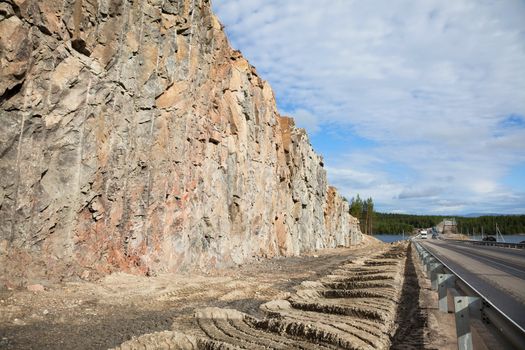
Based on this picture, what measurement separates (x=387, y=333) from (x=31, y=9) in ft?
49.1

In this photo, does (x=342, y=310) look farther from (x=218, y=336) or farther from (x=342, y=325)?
(x=218, y=336)

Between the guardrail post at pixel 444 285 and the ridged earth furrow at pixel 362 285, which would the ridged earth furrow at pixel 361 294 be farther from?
the guardrail post at pixel 444 285

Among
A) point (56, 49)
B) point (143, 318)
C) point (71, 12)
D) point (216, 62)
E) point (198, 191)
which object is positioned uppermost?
point (216, 62)

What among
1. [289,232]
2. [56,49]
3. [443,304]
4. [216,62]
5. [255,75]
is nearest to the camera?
[443,304]

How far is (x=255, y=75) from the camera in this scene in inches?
1412

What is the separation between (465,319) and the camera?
575 cm

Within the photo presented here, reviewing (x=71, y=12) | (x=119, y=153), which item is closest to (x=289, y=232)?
(x=119, y=153)

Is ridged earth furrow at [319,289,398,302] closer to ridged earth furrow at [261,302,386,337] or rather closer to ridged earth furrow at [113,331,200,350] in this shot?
ridged earth furrow at [261,302,386,337]

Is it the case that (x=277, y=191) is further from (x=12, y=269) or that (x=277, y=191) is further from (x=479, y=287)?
(x=12, y=269)

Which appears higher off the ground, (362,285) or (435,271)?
(435,271)

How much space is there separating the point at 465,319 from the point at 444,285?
171 inches

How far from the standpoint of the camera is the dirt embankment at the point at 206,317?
340 inches

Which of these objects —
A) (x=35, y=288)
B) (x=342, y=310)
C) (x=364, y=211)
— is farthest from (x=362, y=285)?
(x=364, y=211)

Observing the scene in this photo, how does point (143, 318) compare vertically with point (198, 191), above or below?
below
